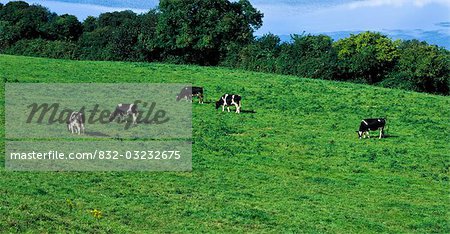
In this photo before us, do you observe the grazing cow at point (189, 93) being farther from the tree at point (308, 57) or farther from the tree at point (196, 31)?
the tree at point (196, 31)

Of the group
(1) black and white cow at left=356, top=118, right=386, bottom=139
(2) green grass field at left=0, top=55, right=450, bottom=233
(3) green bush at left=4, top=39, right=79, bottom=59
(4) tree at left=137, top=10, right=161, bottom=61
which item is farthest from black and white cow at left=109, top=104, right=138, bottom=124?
(4) tree at left=137, top=10, right=161, bottom=61

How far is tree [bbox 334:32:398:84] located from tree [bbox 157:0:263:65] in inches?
519

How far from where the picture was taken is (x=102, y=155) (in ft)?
72.5

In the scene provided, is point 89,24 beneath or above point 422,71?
above

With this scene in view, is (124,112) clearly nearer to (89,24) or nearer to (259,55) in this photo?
(259,55)

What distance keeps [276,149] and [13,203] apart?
13550mm

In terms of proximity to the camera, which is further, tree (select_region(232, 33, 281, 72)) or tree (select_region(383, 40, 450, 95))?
tree (select_region(232, 33, 281, 72))

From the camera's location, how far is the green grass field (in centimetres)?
1521

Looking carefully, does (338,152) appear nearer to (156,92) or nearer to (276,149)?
(276,149)

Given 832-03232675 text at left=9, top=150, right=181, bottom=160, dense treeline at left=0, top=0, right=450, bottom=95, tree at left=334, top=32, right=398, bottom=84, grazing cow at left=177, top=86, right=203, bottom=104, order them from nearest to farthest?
832-03232675 text at left=9, top=150, right=181, bottom=160, grazing cow at left=177, top=86, right=203, bottom=104, dense treeline at left=0, top=0, right=450, bottom=95, tree at left=334, top=32, right=398, bottom=84

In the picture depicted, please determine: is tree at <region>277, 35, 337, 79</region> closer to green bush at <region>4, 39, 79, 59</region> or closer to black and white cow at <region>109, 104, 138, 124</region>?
green bush at <region>4, 39, 79, 59</region>

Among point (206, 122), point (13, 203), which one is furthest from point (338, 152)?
point (13, 203)

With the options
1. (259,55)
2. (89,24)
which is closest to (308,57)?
(259,55)

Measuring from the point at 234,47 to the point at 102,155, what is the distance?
47.3 meters
